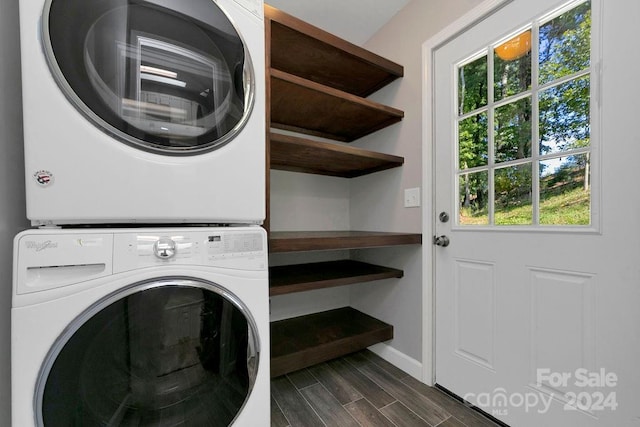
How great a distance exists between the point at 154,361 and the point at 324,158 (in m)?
1.19

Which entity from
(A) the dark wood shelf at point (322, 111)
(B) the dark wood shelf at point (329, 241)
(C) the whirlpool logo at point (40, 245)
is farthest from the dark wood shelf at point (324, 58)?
(C) the whirlpool logo at point (40, 245)

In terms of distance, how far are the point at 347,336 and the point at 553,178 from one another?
1259 millimetres

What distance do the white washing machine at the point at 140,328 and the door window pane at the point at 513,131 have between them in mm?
1156

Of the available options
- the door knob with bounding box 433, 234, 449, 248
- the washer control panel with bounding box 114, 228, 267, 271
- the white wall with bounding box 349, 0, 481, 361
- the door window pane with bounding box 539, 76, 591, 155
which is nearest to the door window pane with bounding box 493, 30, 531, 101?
the door window pane with bounding box 539, 76, 591, 155

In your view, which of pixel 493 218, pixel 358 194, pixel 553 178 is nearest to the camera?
pixel 553 178

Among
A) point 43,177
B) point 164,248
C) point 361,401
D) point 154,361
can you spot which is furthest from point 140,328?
point 361,401

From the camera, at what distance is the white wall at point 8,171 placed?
67 cm

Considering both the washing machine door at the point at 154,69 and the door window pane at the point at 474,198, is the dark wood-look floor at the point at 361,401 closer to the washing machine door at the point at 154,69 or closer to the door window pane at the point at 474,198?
the door window pane at the point at 474,198

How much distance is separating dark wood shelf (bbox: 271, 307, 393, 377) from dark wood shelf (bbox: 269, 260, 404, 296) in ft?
1.15

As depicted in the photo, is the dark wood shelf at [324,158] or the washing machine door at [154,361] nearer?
the washing machine door at [154,361]

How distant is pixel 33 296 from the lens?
1.90ft

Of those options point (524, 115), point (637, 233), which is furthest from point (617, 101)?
point (637, 233)

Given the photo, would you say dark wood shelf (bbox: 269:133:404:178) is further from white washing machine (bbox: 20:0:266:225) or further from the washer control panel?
the washer control panel

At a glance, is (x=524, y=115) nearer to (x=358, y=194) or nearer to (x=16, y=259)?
(x=358, y=194)
